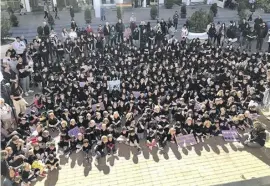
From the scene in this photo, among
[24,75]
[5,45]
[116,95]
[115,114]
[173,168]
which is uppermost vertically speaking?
[5,45]

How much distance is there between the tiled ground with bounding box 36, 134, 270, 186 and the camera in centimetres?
1093

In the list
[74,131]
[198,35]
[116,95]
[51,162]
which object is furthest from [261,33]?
[51,162]

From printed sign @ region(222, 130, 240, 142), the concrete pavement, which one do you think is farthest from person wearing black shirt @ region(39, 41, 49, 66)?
printed sign @ region(222, 130, 240, 142)

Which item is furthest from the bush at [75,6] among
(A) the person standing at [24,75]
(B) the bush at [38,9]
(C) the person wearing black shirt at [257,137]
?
(C) the person wearing black shirt at [257,137]

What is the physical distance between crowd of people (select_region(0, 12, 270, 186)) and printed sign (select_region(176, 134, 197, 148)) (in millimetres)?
236

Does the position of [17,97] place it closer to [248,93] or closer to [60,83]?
[60,83]

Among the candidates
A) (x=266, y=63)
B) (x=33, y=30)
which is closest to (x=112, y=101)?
(x=266, y=63)

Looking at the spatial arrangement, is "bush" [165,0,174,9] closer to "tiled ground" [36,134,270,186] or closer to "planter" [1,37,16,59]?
"planter" [1,37,16,59]

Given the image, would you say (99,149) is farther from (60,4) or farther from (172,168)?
(60,4)

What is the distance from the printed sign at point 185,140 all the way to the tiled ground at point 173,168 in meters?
0.25

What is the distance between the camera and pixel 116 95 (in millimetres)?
15031

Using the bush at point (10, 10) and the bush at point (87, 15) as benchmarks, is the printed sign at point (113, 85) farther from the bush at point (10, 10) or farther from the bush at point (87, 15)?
the bush at point (10, 10)

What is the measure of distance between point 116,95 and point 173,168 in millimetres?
4927

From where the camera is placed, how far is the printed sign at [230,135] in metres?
12.9
